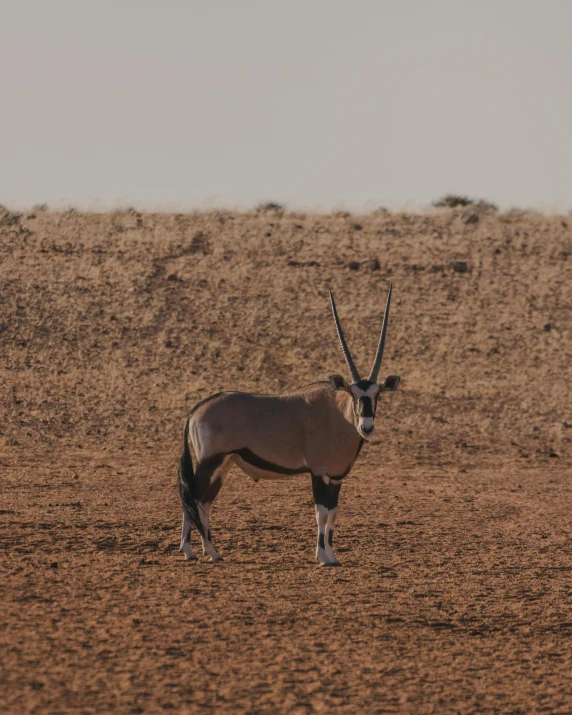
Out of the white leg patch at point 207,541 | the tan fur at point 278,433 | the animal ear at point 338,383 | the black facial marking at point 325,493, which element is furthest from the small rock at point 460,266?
the white leg patch at point 207,541

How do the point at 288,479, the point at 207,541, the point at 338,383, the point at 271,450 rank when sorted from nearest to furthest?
the point at 338,383 < the point at 271,450 < the point at 207,541 < the point at 288,479

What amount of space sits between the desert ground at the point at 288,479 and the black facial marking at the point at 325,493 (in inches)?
27.7

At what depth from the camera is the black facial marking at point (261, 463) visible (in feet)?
40.2

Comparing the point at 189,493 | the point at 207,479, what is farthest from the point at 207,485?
the point at 189,493

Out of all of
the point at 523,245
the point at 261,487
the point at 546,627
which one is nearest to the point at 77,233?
the point at 523,245

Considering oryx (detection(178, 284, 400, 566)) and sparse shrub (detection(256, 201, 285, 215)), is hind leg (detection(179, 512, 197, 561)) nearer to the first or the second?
oryx (detection(178, 284, 400, 566))

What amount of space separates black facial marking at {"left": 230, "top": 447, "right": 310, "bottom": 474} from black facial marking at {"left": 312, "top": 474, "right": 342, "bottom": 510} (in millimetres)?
211

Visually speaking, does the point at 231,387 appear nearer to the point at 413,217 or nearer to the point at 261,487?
the point at 261,487

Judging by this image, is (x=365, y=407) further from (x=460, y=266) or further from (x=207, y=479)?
(x=460, y=266)

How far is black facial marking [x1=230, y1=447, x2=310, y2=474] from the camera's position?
1224 centimetres

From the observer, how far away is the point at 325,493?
12164 mm

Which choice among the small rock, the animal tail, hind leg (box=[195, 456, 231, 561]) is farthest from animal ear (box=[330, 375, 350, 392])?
the small rock

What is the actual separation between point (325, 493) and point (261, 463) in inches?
29.9

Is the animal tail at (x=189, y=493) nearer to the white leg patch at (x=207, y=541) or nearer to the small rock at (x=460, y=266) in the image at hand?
the white leg patch at (x=207, y=541)
